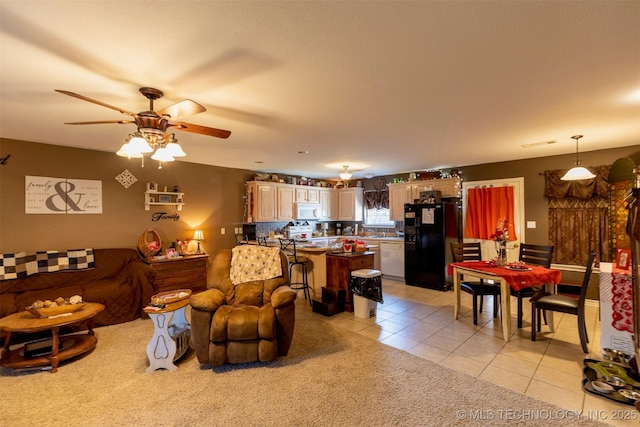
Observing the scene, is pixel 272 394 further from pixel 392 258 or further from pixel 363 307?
pixel 392 258

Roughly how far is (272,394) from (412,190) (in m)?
5.06

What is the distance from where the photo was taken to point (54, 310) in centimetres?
277

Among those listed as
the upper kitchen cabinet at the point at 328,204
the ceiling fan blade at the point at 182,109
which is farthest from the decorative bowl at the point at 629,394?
the upper kitchen cabinet at the point at 328,204

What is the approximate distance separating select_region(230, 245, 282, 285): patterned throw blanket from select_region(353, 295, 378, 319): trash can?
1306 mm

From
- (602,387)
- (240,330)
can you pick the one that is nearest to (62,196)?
(240,330)

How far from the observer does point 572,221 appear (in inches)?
183

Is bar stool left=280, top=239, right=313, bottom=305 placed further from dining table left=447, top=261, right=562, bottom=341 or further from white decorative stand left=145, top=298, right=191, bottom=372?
dining table left=447, top=261, right=562, bottom=341

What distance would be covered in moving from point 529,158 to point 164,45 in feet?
18.7

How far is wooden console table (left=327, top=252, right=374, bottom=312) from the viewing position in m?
4.25

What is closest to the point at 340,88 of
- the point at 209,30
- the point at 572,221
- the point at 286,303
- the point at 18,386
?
the point at 209,30

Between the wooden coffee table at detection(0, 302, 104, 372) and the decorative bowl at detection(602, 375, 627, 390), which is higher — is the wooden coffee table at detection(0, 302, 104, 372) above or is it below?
above

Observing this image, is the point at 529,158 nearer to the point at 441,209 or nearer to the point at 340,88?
the point at 441,209

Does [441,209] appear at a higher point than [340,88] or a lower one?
lower

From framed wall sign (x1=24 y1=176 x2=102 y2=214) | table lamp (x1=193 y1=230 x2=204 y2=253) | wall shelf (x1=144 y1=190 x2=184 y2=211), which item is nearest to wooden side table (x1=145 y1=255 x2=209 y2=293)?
table lamp (x1=193 y1=230 x2=204 y2=253)
